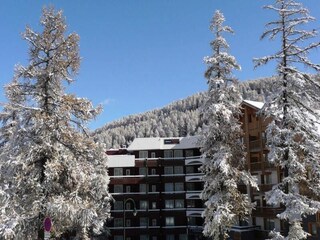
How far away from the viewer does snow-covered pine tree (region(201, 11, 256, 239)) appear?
84.3 feet

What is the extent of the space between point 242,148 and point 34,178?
15.9 metres

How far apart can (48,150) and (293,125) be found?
12.5 meters

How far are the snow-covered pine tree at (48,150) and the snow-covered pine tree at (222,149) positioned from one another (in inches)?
405

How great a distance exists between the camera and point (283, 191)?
2081 cm

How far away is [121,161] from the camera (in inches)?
2566

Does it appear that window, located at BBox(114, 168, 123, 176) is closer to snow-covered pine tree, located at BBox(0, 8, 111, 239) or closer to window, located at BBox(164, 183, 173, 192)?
window, located at BBox(164, 183, 173, 192)

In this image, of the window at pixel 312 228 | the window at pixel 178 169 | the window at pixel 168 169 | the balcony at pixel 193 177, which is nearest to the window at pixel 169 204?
the balcony at pixel 193 177

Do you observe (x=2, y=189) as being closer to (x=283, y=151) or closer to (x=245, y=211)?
(x=283, y=151)

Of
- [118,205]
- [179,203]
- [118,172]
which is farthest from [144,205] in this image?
[118,172]

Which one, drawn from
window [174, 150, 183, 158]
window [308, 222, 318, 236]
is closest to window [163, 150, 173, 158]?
window [174, 150, 183, 158]

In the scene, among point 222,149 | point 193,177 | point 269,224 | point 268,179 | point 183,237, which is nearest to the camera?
point 222,149

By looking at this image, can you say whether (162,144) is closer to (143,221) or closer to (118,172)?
(118,172)

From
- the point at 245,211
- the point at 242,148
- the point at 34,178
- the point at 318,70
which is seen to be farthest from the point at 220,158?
the point at 34,178

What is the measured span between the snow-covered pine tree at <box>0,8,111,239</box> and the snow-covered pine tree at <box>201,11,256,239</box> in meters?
10.3
